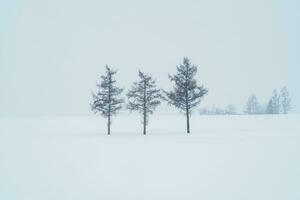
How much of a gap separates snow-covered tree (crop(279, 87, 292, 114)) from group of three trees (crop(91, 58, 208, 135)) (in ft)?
168

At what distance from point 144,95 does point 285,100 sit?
192 feet

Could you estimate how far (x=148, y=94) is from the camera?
34125mm

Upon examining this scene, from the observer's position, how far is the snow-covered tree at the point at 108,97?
34406 millimetres

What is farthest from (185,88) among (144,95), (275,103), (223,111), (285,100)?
(223,111)

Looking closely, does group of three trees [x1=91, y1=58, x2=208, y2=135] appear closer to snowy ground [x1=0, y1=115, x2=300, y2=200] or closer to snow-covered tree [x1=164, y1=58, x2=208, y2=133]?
snow-covered tree [x1=164, y1=58, x2=208, y2=133]

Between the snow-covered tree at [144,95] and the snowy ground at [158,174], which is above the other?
the snow-covered tree at [144,95]

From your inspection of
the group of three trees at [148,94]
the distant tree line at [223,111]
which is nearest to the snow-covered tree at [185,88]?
the group of three trees at [148,94]

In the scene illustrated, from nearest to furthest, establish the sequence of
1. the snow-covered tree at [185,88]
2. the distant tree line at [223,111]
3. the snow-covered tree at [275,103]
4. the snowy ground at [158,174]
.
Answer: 1. the snowy ground at [158,174]
2. the snow-covered tree at [185,88]
3. the snow-covered tree at [275,103]
4. the distant tree line at [223,111]

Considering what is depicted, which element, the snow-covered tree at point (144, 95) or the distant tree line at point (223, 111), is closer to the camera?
the snow-covered tree at point (144, 95)

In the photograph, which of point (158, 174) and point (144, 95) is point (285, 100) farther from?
point (158, 174)

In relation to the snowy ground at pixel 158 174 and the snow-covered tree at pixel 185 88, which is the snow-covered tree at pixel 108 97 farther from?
the snowy ground at pixel 158 174

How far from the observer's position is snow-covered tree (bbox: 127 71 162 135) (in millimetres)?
33875

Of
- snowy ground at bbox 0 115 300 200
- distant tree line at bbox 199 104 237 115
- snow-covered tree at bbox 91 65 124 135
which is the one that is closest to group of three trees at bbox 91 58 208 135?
snow-covered tree at bbox 91 65 124 135

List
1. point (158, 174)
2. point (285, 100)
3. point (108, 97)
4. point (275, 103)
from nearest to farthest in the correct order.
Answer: point (158, 174)
point (108, 97)
point (285, 100)
point (275, 103)
